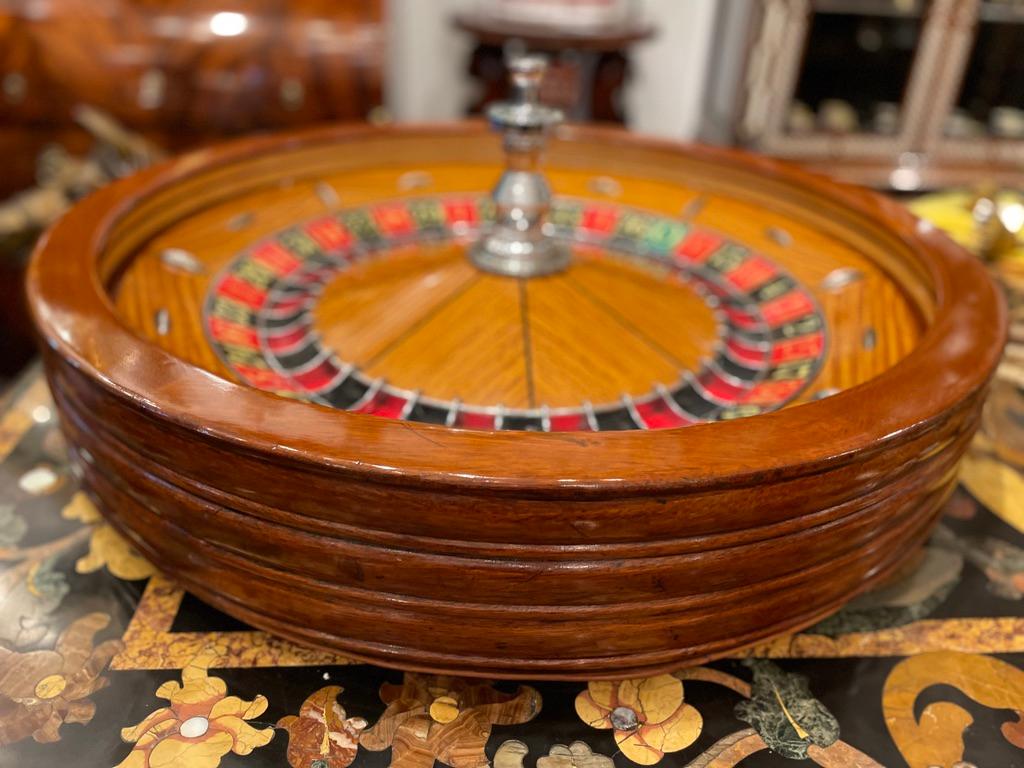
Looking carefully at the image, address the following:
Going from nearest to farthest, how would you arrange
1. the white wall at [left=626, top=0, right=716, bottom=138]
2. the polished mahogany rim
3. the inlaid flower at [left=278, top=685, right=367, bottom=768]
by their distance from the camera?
the polished mahogany rim
the inlaid flower at [left=278, top=685, right=367, bottom=768]
the white wall at [left=626, top=0, right=716, bottom=138]

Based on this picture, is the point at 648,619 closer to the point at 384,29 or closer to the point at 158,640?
the point at 158,640

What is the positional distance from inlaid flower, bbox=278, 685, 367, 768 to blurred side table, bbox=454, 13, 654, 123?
10.7ft

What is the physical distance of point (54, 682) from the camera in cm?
110

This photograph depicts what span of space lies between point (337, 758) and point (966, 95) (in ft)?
14.2

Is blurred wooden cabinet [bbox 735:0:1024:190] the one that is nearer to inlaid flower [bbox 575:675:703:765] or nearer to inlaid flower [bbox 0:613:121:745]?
inlaid flower [bbox 575:675:703:765]

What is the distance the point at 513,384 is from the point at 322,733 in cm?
56

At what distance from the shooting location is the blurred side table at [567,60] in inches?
151

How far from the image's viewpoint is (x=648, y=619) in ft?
3.35

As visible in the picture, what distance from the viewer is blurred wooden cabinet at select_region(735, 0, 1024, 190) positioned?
3.99m

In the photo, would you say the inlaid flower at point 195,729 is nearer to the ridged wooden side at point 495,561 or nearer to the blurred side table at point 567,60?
the ridged wooden side at point 495,561

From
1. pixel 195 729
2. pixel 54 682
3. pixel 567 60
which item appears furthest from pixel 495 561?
pixel 567 60

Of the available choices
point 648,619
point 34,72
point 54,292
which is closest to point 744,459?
point 648,619

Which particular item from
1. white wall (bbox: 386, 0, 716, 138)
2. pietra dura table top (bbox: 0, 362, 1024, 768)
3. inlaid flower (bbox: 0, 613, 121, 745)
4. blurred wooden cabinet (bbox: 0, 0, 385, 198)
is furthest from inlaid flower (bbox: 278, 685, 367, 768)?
white wall (bbox: 386, 0, 716, 138)

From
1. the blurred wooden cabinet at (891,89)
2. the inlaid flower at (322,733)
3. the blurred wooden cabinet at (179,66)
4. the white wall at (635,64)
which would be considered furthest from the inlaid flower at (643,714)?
the white wall at (635,64)
